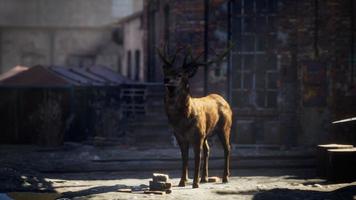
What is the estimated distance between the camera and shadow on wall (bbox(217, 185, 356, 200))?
31.7 ft

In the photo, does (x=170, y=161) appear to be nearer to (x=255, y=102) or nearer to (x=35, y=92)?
(x=255, y=102)

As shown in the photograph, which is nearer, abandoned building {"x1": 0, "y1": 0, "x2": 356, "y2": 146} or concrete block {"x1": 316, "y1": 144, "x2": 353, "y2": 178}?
concrete block {"x1": 316, "y1": 144, "x2": 353, "y2": 178}

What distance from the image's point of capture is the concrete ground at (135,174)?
10066 mm

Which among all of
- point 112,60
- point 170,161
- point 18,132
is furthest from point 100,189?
point 112,60

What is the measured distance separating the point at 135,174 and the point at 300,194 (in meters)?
4.22

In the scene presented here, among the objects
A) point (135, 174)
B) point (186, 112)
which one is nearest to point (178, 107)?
point (186, 112)

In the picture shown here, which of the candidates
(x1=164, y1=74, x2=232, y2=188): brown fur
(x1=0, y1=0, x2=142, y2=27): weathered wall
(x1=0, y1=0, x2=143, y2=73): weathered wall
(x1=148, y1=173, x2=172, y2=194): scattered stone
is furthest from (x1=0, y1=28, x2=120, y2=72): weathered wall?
(x1=148, y1=173, x2=172, y2=194): scattered stone

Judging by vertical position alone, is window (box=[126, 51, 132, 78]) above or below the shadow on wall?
above

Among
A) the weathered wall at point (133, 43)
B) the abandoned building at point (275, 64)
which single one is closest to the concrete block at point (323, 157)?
the abandoned building at point (275, 64)

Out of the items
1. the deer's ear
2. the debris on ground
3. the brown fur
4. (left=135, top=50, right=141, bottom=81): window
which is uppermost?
(left=135, top=50, right=141, bottom=81): window

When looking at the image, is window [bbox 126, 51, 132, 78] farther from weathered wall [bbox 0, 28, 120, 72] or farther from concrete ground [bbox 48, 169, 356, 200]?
concrete ground [bbox 48, 169, 356, 200]

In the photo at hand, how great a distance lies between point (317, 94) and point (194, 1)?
4.29 meters

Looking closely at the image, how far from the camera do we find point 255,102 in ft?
57.1

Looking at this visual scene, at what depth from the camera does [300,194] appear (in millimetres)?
9891
